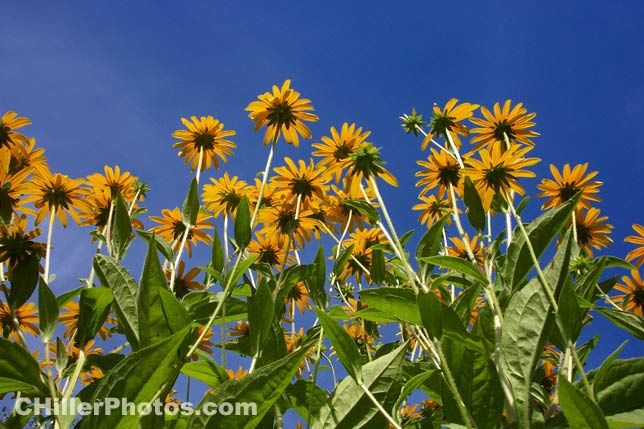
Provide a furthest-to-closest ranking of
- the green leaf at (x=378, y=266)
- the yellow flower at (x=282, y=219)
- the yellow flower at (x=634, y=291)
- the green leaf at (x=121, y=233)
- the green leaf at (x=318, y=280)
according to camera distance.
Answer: the yellow flower at (x=634, y=291) → the yellow flower at (x=282, y=219) → the green leaf at (x=378, y=266) → the green leaf at (x=318, y=280) → the green leaf at (x=121, y=233)

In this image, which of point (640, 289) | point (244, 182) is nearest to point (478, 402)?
point (244, 182)

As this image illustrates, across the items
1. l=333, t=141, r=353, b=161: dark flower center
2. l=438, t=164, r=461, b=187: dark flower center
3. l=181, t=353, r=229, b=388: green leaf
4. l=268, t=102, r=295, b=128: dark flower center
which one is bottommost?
l=181, t=353, r=229, b=388: green leaf

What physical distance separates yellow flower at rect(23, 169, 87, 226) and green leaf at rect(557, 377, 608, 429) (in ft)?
7.72

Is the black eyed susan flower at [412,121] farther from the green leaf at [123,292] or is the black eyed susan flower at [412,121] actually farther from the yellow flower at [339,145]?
the green leaf at [123,292]

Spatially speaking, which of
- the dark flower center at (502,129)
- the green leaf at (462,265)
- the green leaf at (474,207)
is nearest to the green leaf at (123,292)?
the green leaf at (462,265)

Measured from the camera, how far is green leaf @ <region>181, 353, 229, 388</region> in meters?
1.63

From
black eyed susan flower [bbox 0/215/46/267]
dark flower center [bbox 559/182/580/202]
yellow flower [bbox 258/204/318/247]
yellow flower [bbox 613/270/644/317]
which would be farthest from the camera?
yellow flower [bbox 613/270/644/317]

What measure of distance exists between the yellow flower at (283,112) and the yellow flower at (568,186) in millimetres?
1399

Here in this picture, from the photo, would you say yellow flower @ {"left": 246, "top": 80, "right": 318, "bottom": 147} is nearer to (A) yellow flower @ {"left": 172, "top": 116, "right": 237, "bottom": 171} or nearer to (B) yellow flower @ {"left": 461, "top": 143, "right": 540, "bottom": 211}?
(A) yellow flower @ {"left": 172, "top": 116, "right": 237, "bottom": 171}

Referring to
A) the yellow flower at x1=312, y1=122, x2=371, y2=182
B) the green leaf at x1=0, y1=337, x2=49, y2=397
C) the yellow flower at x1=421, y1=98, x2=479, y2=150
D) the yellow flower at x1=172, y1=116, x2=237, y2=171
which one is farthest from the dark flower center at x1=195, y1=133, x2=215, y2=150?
the green leaf at x1=0, y1=337, x2=49, y2=397

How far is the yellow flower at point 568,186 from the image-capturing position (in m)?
2.93

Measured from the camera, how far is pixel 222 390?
1.19m

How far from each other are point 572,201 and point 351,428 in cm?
88

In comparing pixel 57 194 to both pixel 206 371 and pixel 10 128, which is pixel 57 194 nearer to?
pixel 10 128
